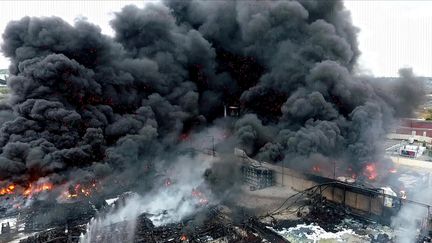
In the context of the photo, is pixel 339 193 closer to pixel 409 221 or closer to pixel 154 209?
pixel 409 221

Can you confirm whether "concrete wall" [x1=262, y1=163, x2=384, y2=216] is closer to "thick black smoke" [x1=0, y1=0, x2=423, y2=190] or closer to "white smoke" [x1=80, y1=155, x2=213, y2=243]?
"thick black smoke" [x1=0, y1=0, x2=423, y2=190]

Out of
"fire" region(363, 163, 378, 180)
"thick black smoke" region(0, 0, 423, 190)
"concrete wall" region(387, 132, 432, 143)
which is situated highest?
"thick black smoke" region(0, 0, 423, 190)

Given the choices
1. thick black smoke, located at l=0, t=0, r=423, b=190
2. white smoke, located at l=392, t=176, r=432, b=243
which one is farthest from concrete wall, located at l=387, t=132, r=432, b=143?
white smoke, located at l=392, t=176, r=432, b=243

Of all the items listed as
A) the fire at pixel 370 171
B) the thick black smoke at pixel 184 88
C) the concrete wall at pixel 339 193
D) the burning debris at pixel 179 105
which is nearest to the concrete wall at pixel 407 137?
the burning debris at pixel 179 105

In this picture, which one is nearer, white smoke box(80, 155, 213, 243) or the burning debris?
white smoke box(80, 155, 213, 243)

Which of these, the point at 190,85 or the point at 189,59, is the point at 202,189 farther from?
the point at 189,59

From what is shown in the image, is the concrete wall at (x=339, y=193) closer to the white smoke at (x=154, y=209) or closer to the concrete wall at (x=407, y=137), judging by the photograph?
the white smoke at (x=154, y=209)
